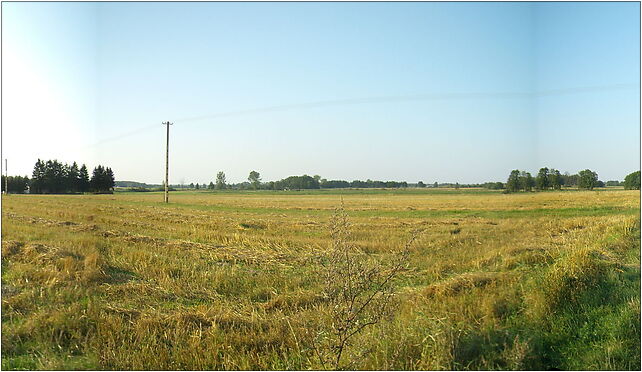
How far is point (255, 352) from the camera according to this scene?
3.82 meters

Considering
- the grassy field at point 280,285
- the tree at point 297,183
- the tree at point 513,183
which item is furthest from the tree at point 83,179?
the tree at point 513,183

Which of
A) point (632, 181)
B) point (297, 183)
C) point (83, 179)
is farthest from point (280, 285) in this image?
point (632, 181)

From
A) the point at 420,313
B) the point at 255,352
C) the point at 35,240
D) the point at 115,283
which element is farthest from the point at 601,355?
the point at 35,240

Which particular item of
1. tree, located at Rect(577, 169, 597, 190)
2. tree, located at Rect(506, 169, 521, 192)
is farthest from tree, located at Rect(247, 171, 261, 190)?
tree, located at Rect(577, 169, 597, 190)

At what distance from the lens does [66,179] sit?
180 inches

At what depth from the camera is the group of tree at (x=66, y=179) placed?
4.53m

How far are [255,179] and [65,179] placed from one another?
227 centimetres

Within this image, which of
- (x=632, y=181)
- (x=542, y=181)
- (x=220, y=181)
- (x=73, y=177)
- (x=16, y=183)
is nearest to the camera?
(x=16, y=183)

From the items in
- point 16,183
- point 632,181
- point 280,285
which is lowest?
point 280,285

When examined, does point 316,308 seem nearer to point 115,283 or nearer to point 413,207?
point 115,283

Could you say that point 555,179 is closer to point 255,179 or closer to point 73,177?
point 255,179

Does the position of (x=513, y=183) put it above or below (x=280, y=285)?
above

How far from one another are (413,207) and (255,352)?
3647 millimetres

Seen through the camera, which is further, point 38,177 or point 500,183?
point 500,183
